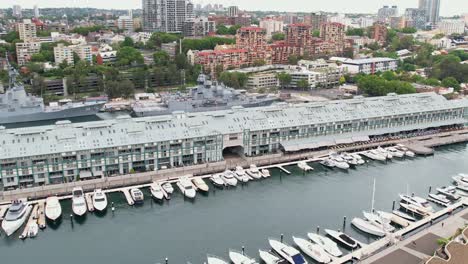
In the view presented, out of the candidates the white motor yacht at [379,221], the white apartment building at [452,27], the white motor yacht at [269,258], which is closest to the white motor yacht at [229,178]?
the white motor yacht at [379,221]

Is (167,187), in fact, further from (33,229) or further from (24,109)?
(24,109)

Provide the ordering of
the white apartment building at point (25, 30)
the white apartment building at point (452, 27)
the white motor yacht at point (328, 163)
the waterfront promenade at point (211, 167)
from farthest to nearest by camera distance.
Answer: the white apartment building at point (452, 27)
the white apartment building at point (25, 30)
the white motor yacht at point (328, 163)
the waterfront promenade at point (211, 167)

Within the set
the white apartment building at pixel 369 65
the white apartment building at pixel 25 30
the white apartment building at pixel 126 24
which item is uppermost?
the white apartment building at pixel 126 24

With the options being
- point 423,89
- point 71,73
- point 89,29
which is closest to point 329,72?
point 423,89

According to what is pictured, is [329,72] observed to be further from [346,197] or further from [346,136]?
[346,197]

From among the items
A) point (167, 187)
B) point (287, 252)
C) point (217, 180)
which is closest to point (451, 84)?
point (217, 180)

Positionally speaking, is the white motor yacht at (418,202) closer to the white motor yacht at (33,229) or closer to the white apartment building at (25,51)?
the white motor yacht at (33,229)
